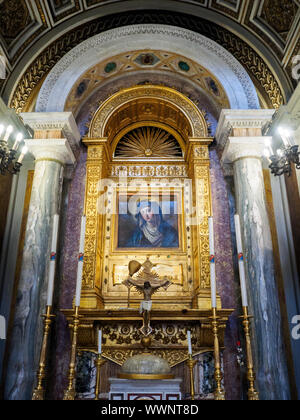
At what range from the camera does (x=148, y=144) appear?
876cm

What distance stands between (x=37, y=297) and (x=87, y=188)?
2.46 m

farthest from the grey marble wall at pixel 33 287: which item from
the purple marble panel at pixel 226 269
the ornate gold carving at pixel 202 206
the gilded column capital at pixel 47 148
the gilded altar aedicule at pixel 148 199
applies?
the purple marble panel at pixel 226 269

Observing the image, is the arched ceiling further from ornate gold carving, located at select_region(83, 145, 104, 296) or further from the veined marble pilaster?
ornate gold carving, located at select_region(83, 145, 104, 296)

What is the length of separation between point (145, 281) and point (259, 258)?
183 centimetres

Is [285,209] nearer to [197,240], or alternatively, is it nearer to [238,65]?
[197,240]

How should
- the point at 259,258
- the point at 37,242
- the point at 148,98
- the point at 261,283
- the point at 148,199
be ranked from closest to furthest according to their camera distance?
1. the point at 261,283
2. the point at 259,258
3. the point at 37,242
4. the point at 148,199
5. the point at 148,98

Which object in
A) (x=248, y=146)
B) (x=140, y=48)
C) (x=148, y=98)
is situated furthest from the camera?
(x=148, y=98)

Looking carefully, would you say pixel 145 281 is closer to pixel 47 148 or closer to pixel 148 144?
pixel 47 148

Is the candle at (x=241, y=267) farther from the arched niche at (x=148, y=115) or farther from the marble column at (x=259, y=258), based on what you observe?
the arched niche at (x=148, y=115)

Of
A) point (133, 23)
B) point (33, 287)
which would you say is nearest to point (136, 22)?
point (133, 23)

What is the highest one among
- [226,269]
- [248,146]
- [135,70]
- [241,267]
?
[135,70]

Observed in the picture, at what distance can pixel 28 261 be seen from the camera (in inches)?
237

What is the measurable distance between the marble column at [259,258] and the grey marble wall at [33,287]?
10.6 ft
